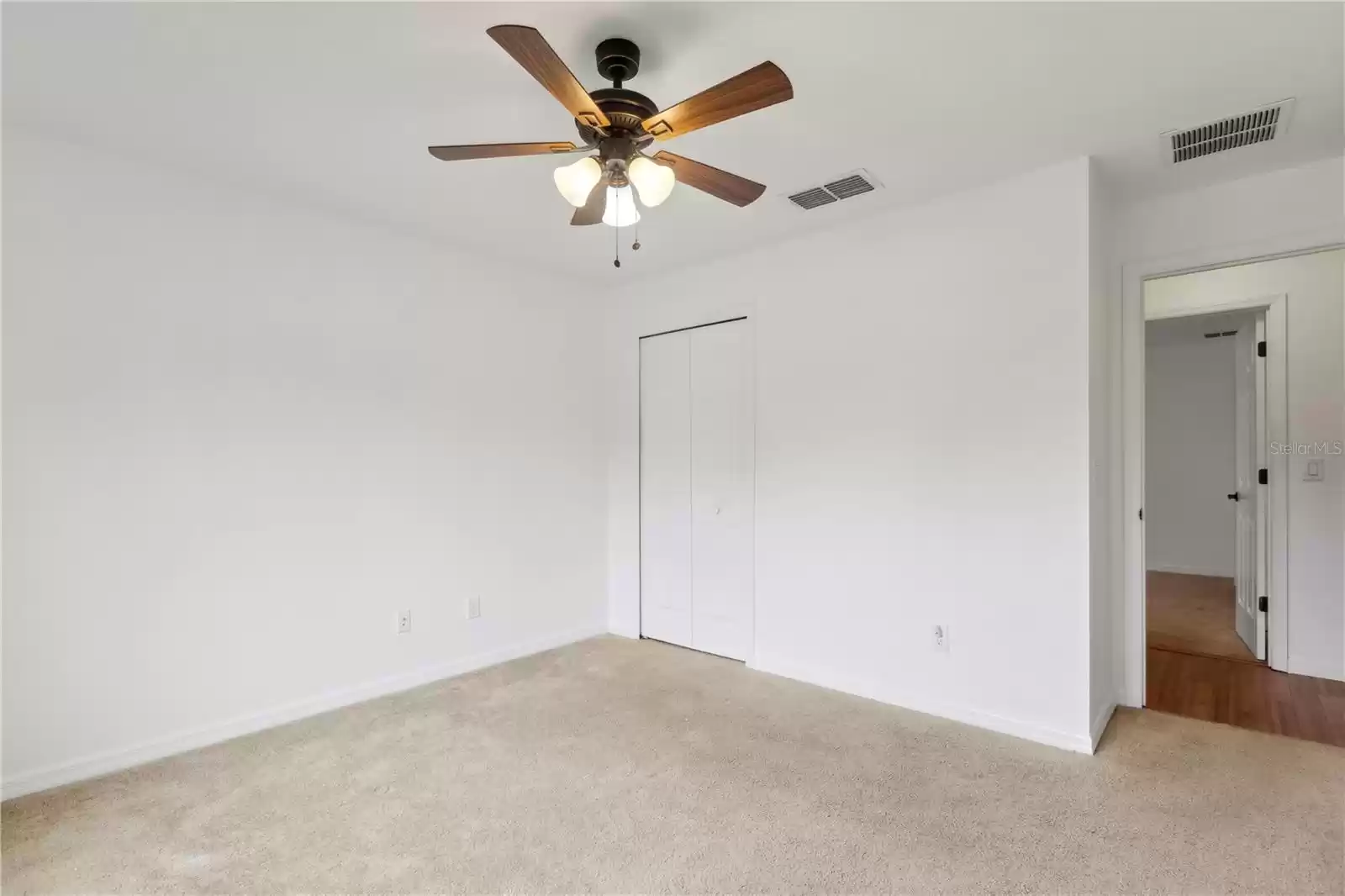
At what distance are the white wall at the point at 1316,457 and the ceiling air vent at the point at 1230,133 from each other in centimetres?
115

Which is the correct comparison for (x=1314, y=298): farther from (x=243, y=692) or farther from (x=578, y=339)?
(x=243, y=692)

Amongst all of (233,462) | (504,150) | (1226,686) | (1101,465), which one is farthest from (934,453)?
(233,462)

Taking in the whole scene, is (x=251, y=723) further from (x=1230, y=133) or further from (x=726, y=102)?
(x=1230, y=133)

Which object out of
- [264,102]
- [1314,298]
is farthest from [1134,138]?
[264,102]

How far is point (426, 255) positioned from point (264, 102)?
135cm

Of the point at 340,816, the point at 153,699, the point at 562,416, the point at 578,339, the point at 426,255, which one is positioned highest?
the point at 426,255

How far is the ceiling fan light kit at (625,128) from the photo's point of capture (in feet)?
5.24

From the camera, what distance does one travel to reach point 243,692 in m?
2.84

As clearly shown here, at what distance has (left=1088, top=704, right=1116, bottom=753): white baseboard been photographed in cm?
260

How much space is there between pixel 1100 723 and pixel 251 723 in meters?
3.66

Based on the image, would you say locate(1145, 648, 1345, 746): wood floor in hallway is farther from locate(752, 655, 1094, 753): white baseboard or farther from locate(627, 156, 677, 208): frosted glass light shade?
locate(627, 156, 677, 208): frosted glass light shade

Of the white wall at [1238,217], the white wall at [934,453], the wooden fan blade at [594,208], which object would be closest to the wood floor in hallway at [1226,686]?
the white wall at [934,453]

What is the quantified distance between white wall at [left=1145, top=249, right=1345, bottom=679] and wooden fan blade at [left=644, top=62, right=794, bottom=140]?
3.10m

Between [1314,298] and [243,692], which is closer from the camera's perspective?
[243,692]
